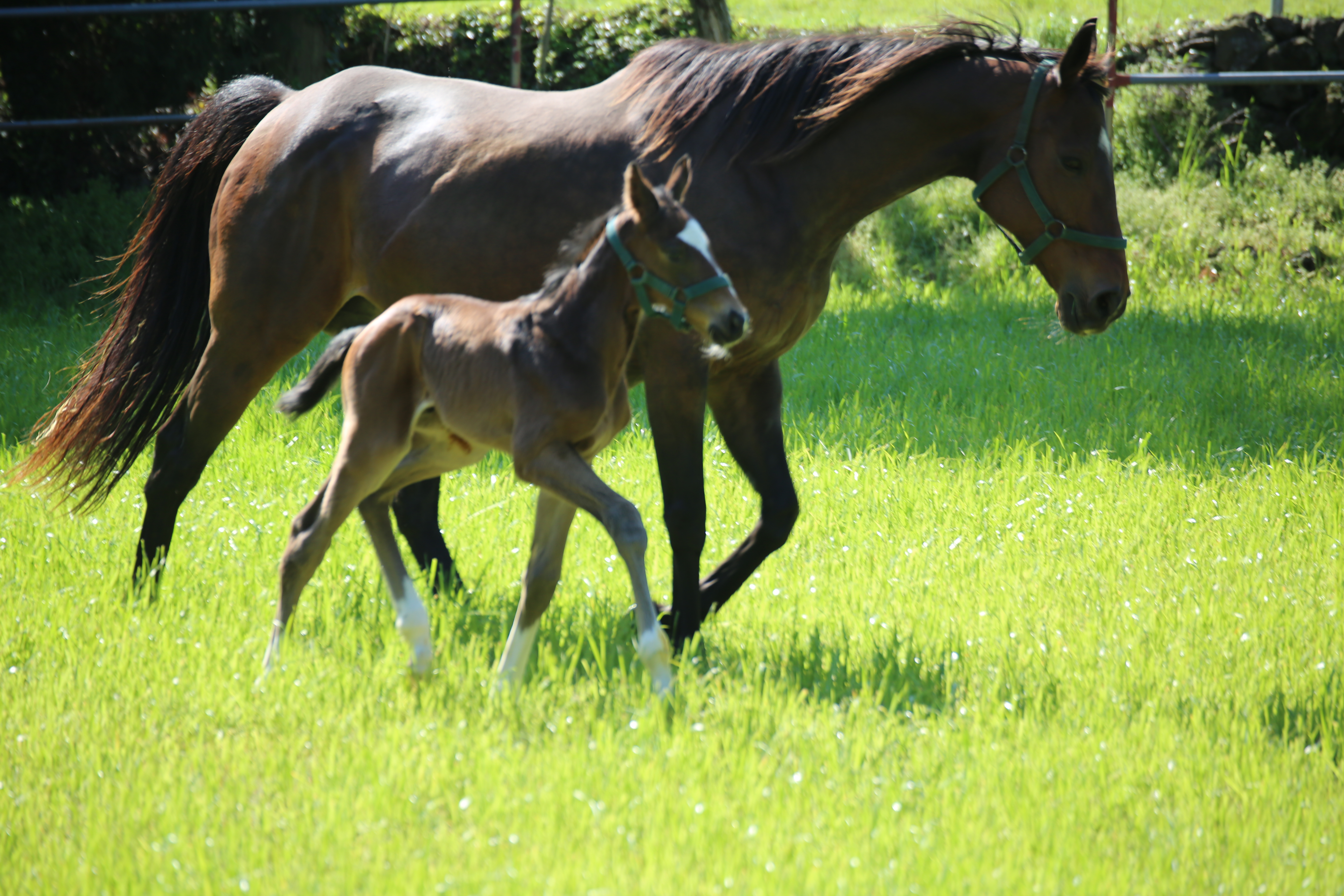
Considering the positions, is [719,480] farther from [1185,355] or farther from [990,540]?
[1185,355]

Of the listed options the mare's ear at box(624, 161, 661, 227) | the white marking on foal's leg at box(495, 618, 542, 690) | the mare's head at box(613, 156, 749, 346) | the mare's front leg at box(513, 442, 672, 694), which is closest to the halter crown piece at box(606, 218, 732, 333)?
the mare's head at box(613, 156, 749, 346)

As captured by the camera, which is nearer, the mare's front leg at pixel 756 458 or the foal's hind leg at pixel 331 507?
the foal's hind leg at pixel 331 507

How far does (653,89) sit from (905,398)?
12.7ft

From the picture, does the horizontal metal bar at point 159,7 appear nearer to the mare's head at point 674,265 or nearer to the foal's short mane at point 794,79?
the foal's short mane at point 794,79

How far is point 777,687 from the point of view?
364 cm

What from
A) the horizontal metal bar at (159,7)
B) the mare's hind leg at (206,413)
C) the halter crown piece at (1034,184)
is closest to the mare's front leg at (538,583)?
the mare's hind leg at (206,413)

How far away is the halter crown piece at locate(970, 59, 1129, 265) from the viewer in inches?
149

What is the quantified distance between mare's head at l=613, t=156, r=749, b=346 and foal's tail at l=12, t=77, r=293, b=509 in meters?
2.42

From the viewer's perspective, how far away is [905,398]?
7.52 meters

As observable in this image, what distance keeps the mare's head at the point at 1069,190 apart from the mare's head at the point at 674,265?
1.26 meters

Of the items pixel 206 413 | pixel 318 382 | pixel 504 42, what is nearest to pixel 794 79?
pixel 318 382

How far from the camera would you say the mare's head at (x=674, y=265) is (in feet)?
10.3

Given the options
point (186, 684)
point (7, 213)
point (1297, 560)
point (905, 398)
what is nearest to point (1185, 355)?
point (905, 398)

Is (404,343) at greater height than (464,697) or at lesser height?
greater
